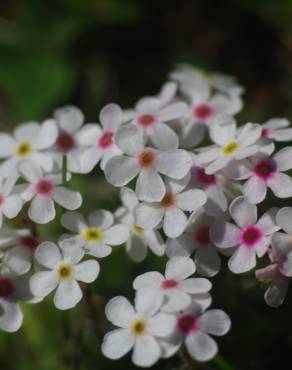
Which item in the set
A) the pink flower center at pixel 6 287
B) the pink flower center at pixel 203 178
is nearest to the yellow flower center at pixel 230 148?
the pink flower center at pixel 203 178

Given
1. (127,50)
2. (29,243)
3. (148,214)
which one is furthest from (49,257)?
(127,50)

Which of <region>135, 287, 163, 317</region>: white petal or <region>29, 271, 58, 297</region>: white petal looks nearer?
<region>135, 287, 163, 317</region>: white petal

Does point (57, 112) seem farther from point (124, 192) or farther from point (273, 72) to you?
point (273, 72)

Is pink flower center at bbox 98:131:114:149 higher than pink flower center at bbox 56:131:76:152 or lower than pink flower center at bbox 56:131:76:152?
higher

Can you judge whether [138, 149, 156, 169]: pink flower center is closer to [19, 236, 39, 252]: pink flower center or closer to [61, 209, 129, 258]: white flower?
[61, 209, 129, 258]: white flower

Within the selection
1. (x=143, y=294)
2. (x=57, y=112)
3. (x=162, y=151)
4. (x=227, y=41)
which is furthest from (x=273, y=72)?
(x=143, y=294)

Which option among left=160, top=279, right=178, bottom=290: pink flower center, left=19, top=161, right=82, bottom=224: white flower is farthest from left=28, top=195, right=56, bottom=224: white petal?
left=160, top=279, right=178, bottom=290: pink flower center
